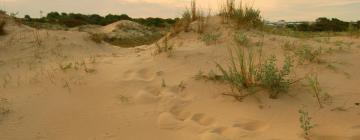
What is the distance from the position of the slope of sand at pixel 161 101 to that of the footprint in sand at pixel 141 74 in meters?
0.01

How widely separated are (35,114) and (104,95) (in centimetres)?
72

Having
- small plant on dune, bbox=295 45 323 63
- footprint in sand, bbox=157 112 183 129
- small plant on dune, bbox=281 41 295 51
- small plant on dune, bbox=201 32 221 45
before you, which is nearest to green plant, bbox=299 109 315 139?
footprint in sand, bbox=157 112 183 129

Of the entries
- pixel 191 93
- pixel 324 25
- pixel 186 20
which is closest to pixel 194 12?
pixel 186 20

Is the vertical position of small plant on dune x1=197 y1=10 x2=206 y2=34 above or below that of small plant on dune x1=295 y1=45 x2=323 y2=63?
above

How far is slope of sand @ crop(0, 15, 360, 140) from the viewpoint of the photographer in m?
3.78

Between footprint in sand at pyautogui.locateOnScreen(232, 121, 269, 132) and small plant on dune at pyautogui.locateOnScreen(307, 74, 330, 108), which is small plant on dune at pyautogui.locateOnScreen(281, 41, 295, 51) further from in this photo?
footprint in sand at pyautogui.locateOnScreen(232, 121, 269, 132)

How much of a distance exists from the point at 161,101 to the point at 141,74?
879 mm

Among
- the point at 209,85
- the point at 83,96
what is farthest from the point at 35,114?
the point at 209,85

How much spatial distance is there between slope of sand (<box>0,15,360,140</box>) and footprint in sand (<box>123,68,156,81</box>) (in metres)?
0.01

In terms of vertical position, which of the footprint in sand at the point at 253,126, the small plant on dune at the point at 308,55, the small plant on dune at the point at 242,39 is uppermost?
the small plant on dune at the point at 242,39

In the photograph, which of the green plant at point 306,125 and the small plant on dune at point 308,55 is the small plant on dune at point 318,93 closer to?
the green plant at point 306,125

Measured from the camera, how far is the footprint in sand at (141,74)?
199 inches

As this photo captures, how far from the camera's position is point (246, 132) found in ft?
11.9

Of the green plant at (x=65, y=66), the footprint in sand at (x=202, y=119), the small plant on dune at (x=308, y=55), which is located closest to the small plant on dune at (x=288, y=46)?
the small plant on dune at (x=308, y=55)
